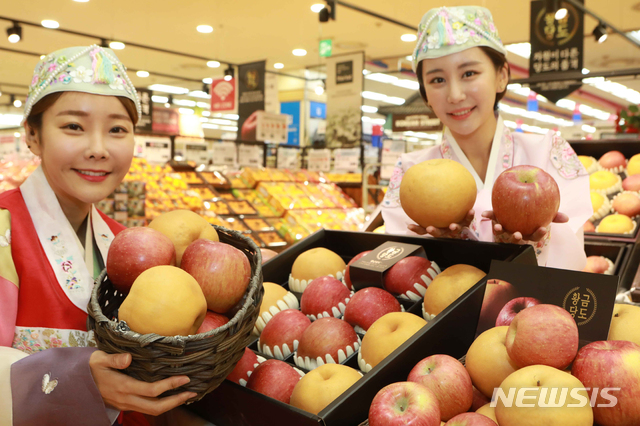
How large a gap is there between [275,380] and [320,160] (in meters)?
6.72

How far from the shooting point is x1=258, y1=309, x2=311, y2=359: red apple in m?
1.42

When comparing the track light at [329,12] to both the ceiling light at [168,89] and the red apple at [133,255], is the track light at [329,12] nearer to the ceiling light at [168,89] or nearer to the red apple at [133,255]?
the red apple at [133,255]

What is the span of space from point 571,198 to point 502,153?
0.31 meters

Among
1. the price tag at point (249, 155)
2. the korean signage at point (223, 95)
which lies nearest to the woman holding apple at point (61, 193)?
the price tag at point (249, 155)

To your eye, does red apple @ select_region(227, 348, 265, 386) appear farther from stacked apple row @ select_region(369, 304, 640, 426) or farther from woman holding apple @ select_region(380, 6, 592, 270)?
woman holding apple @ select_region(380, 6, 592, 270)

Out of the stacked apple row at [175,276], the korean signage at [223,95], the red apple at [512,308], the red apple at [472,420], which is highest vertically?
the korean signage at [223,95]

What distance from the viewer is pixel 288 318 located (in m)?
1.46

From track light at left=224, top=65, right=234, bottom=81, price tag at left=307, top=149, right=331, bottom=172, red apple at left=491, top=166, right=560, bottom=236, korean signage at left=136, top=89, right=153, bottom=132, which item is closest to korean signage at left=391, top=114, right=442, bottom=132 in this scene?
price tag at left=307, top=149, right=331, bottom=172

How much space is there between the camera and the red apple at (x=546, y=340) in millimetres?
959

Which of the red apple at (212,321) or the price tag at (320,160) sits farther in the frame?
the price tag at (320,160)

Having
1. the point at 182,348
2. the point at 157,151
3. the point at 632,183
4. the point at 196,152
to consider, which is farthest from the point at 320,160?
the point at 182,348

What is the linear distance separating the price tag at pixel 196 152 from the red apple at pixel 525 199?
5961mm

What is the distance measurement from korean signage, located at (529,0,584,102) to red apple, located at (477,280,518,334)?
590 centimetres

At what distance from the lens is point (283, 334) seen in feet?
4.68
